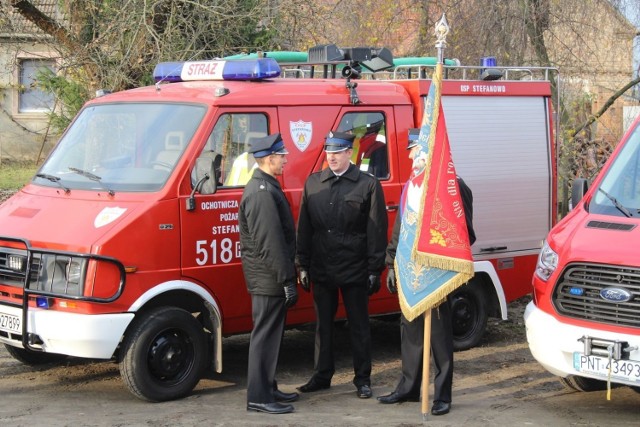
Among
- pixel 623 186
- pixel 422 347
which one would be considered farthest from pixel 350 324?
pixel 623 186

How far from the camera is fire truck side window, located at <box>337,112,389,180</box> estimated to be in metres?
8.46

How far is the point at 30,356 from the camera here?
825 centimetres

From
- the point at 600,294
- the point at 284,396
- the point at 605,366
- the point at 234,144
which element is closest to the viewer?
the point at 605,366

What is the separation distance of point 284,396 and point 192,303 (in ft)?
3.27

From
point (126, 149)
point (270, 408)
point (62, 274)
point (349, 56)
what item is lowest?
point (270, 408)

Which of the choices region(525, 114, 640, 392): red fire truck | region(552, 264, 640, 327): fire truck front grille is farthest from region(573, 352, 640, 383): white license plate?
region(552, 264, 640, 327): fire truck front grille

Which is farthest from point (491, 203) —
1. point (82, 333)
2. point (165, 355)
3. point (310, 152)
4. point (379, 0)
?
point (379, 0)

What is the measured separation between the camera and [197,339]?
7.36m

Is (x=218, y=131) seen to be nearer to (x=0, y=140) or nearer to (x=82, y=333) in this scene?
(x=82, y=333)

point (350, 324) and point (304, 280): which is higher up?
point (304, 280)

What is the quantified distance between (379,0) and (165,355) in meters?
13.0

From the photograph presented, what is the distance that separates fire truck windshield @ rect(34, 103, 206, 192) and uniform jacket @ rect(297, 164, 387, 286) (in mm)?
1059

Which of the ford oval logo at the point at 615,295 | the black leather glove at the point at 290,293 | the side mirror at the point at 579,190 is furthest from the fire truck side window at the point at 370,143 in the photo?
the ford oval logo at the point at 615,295

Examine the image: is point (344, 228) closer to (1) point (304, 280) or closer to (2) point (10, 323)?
(1) point (304, 280)
